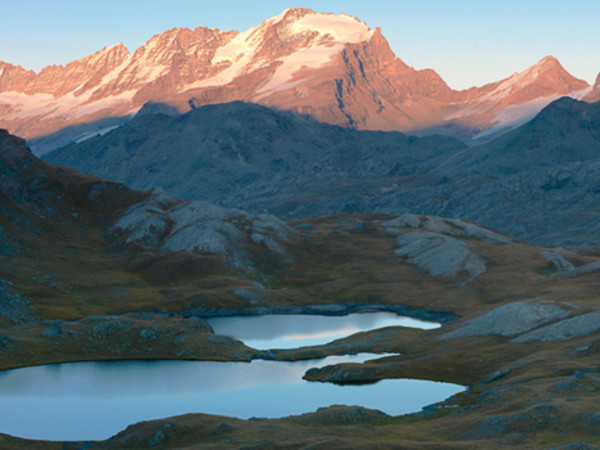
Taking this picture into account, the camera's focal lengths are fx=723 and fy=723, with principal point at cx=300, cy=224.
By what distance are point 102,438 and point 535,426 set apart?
Result: 50.5m

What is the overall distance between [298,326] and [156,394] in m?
74.8

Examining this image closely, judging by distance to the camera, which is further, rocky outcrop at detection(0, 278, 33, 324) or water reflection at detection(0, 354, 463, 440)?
rocky outcrop at detection(0, 278, 33, 324)

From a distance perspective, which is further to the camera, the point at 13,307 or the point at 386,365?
the point at 13,307

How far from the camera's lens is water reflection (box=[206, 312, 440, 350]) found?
16450cm

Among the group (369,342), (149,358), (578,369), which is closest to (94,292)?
(149,358)

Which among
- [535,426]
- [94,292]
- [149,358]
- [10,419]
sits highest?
→ [94,292]

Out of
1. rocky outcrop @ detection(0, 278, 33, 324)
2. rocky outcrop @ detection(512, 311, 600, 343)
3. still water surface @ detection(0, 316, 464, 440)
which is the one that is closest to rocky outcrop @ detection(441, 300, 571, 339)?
rocky outcrop @ detection(512, 311, 600, 343)

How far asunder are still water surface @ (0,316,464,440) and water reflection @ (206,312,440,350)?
31066 millimetres

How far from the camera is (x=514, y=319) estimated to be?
13538 cm

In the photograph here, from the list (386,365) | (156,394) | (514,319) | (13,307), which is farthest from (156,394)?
(514,319)

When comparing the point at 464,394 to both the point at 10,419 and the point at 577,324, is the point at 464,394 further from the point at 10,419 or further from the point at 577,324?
the point at 10,419

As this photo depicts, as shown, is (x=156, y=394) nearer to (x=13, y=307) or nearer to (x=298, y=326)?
(x=13, y=307)

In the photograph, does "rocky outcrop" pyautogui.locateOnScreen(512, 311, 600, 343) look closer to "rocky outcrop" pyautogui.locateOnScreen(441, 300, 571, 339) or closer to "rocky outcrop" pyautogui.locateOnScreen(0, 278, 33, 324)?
"rocky outcrop" pyautogui.locateOnScreen(441, 300, 571, 339)

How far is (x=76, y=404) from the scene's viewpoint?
10456cm
